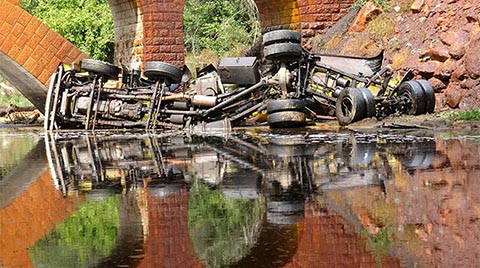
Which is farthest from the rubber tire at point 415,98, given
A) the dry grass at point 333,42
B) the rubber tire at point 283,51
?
the dry grass at point 333,42

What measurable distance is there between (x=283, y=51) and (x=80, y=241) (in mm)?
10643

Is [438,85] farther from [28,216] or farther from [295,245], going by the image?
[295,245]

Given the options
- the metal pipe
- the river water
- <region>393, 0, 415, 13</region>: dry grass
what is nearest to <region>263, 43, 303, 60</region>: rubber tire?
the metal pipe

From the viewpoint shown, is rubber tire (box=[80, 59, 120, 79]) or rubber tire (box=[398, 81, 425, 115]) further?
rubber tire (box=[80, 59, 120, 79])

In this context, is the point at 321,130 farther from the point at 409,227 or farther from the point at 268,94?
the point at 409,227

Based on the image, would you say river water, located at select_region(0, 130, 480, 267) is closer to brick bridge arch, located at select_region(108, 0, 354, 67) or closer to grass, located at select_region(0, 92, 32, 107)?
brick bridge arch, located at select_region(108, 0, 354, 67)

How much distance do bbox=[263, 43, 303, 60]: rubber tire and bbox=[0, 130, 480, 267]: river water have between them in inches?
194

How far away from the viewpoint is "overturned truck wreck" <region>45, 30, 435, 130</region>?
15.3m

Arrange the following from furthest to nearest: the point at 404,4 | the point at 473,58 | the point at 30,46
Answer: the point at 404,4, the point at 30,46, the point at 473,58

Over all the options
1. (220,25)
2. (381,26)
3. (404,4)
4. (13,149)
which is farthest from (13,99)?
(13,149)

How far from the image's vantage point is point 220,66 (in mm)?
16391

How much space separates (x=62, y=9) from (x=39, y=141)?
25091mm

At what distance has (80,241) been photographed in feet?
15.6

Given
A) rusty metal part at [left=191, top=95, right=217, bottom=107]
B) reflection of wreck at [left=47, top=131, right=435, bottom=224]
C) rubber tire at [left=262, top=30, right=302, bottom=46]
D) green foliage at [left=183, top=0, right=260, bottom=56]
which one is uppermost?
A: green foliage at [left=183, top=0, right=260, bottom=56]
